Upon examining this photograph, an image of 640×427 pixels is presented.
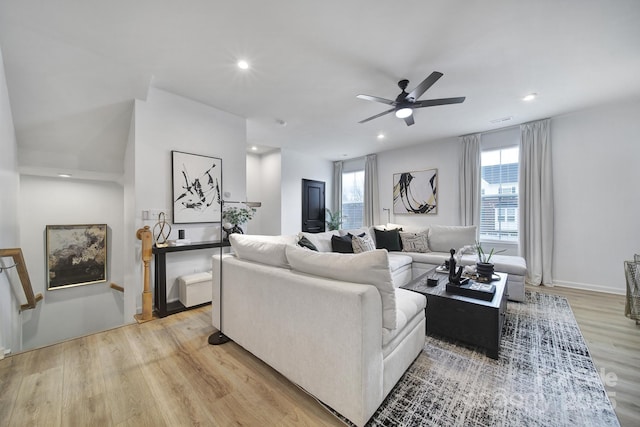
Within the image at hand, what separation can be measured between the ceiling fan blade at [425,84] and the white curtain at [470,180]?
281 cm

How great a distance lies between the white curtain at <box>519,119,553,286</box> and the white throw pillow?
14.2 ft

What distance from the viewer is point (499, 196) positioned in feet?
14.7

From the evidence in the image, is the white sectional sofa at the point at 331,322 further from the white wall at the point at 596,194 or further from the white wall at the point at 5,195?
the white wall at the point at 596,194

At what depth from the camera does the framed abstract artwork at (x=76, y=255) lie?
369cm

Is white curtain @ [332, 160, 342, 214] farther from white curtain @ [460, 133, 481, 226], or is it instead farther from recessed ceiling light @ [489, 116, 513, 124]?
recessed ceiling light @ [489, 116, 513, 124]

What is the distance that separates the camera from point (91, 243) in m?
4.01

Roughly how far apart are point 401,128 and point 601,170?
2.98 metres

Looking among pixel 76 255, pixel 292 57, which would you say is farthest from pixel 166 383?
pixel 76 255

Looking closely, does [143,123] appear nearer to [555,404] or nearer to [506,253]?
[555,404]

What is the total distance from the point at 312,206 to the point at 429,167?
9.78 feet

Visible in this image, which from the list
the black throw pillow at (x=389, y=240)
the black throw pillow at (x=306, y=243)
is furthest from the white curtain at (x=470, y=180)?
the black throw pillow at (x=306, y=243)

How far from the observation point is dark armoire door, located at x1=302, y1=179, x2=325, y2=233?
6196 millimetres

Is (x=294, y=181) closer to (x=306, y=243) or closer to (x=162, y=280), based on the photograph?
(x=306, y=243)

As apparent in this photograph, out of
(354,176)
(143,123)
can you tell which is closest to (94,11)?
(143,123)
